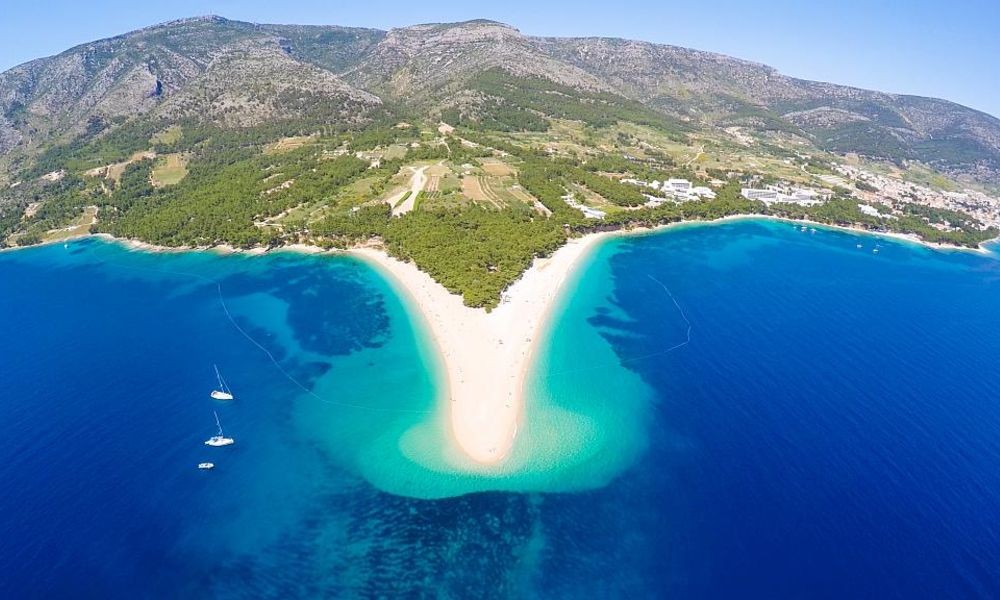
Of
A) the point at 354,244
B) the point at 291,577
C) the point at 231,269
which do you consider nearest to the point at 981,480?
the point at 291,577

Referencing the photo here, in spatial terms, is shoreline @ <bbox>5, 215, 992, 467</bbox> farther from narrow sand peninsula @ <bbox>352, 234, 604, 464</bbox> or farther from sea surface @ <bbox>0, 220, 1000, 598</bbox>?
sea surface @ <bbox>0, 220, 1000, 598</bbox>

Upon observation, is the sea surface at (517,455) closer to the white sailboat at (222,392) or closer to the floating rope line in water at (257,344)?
the floating rope line in water at (257,344)

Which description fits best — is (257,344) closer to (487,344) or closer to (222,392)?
(222,392)

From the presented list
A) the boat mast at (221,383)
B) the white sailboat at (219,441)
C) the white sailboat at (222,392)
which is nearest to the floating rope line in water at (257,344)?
the boat mast at (221,383)

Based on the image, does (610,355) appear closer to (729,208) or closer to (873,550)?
(873,550)

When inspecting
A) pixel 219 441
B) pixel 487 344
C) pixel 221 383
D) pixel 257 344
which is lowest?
pixel 219 441

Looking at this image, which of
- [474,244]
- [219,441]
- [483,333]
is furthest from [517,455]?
[474,244]
